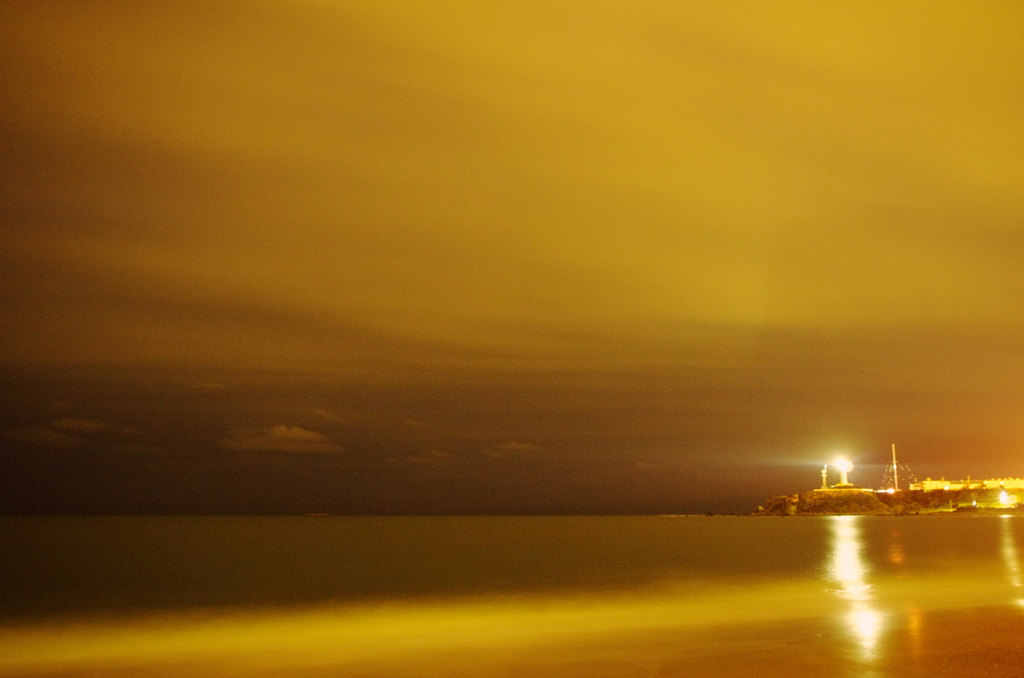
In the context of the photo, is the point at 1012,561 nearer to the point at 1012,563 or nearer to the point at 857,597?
the point at 1012,563

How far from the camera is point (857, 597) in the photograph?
3012 centimetres

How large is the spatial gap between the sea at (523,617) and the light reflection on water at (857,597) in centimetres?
10

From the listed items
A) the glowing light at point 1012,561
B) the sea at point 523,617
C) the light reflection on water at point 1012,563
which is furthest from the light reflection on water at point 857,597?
the glowing light at point 1012,561

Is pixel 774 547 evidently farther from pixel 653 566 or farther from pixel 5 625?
pixel 5 625

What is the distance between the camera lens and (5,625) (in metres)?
28.0

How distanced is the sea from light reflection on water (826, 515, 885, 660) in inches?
3.8

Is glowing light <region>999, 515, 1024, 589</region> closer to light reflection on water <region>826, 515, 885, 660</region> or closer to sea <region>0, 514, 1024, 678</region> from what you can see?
sea <region>0, 514, 1024, 678</region>

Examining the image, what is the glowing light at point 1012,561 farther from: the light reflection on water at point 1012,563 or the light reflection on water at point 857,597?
the light reflection on water at point 857,597

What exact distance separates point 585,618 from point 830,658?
1156cm

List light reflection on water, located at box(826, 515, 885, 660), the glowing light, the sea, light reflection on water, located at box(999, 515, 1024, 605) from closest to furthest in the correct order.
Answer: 1. the sea
2. light reflection on water, located at box(826, 515, 885, 660)
3. light reflection on water, located at box(999, 515, 1024, 605)
4. the glowing light

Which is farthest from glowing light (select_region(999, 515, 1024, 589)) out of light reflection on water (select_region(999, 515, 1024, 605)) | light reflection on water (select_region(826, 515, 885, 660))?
light reflection on water (select_region(826, 515, 885, 660))

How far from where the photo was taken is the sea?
55.7 ft

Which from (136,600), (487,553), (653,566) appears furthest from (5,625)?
(487,553)

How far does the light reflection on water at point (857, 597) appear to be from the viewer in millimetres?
18781
